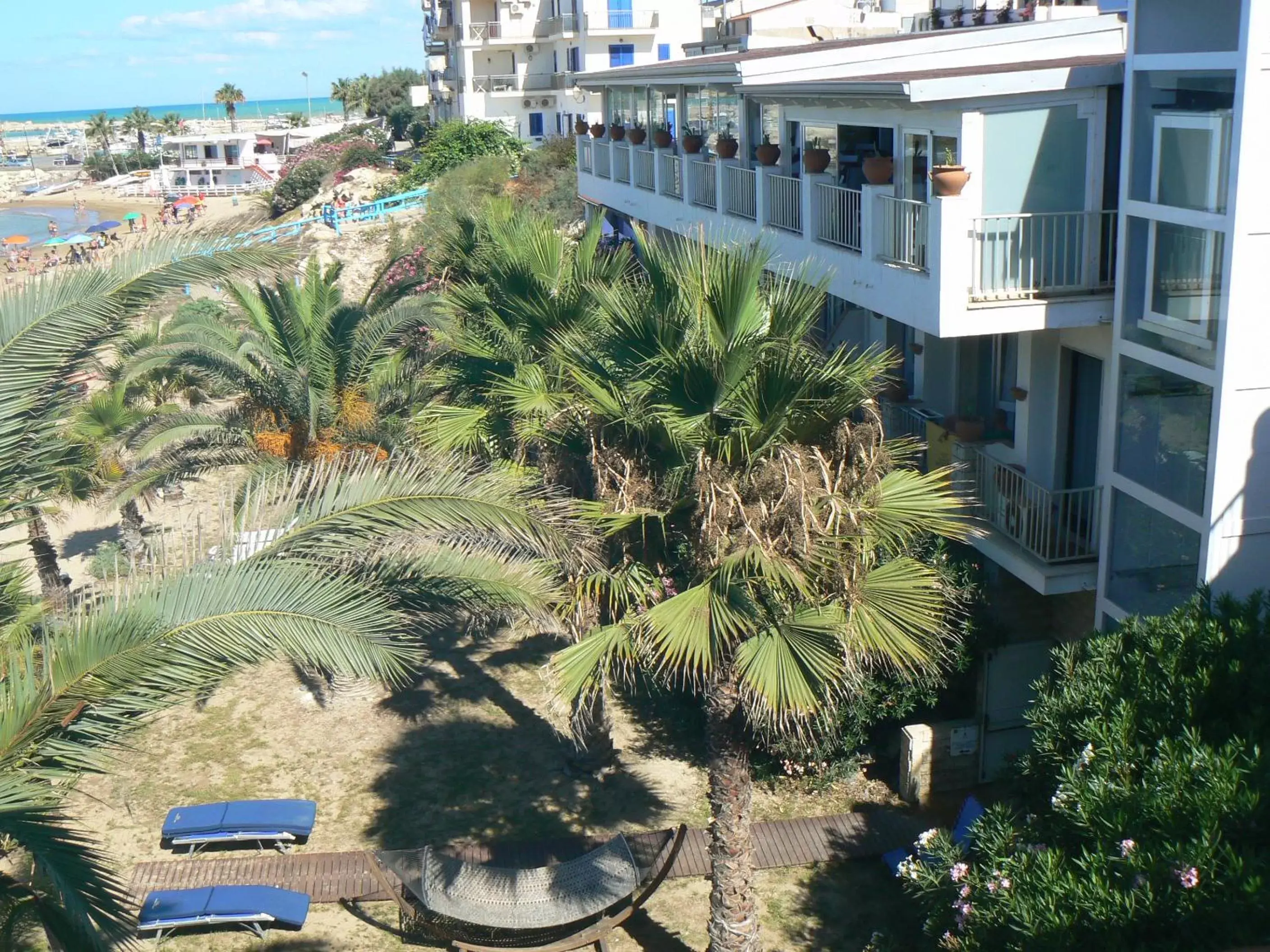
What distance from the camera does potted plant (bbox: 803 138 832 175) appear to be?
14.3 metres

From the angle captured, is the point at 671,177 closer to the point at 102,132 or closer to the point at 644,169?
the point at 644,169

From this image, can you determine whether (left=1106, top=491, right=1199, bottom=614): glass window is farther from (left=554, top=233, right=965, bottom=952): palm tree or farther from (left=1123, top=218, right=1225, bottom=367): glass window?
(left=554, top=233, right=965, bottom=952): palm tree

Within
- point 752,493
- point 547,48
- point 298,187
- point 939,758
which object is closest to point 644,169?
point 939,758

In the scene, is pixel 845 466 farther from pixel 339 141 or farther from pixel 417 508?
pixel 339 141

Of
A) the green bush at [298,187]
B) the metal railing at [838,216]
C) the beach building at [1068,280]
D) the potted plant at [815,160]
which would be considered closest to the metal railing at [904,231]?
the beach building at [1068,280]

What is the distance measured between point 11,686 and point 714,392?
4.50 metres

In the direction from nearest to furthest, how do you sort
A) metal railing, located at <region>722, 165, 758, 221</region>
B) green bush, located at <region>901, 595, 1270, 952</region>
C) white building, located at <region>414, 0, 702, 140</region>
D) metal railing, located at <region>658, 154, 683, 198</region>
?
green bush, located at <region>901, 595, 1270, 952</region> → metal railing, located at <region>722, 165, 758, 221</region> → metal railing, located at <region>658, 154, 683, 198</region> → white building, located at <region>414, 0, 702, 140</region>

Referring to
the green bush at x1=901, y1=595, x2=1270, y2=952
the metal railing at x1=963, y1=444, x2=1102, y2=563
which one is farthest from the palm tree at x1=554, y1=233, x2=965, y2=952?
the metal railing at x1=963, y1=444, x2=1102, y2=563

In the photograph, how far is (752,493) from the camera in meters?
8.12

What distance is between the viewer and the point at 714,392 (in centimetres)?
799

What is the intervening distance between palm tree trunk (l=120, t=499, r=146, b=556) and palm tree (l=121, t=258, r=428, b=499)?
13.3 ft

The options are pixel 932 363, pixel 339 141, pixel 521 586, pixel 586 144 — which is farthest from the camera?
pixel 339 141

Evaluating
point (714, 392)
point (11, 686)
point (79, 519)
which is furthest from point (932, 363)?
point (79, 519)

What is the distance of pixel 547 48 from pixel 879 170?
48994 mm
